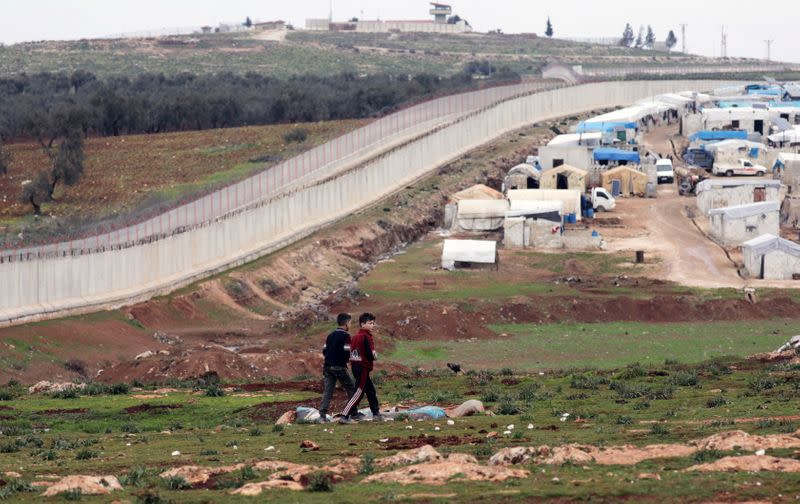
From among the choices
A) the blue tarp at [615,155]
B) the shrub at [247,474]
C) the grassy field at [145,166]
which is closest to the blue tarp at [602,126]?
the blue tarp at [615,155]

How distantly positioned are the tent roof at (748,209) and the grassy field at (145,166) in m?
21.2

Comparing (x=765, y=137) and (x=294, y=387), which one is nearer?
(x=294, y=387)

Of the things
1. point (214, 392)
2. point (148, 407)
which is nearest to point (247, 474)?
point (148, 407)

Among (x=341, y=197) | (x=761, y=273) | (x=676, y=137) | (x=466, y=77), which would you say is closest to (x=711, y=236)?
(x=761, y=273)

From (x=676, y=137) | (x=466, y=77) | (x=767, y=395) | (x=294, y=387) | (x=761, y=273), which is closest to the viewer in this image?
(x=767, y=395)

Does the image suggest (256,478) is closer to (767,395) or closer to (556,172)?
(767,395)

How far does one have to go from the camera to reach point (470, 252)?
2648 inches

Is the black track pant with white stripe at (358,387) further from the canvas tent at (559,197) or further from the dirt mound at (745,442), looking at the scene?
the canvas tent at (559,197)

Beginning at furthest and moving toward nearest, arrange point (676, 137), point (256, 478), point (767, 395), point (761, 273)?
point (676, 137) → point (761, 273) → point (767, 395) → point (256, 478)

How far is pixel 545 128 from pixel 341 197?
4304cm

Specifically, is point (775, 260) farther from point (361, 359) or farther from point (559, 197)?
point (361, 359)

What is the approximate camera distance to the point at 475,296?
59562 millimetres

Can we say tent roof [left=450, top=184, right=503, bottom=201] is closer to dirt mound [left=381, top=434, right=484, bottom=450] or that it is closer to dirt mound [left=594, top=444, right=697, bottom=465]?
dirt mound [left=381, top=434, right=484, bottom=450]

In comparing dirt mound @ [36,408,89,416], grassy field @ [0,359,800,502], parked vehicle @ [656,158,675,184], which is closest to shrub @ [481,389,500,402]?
grassy field @ [0,359,800,502]
